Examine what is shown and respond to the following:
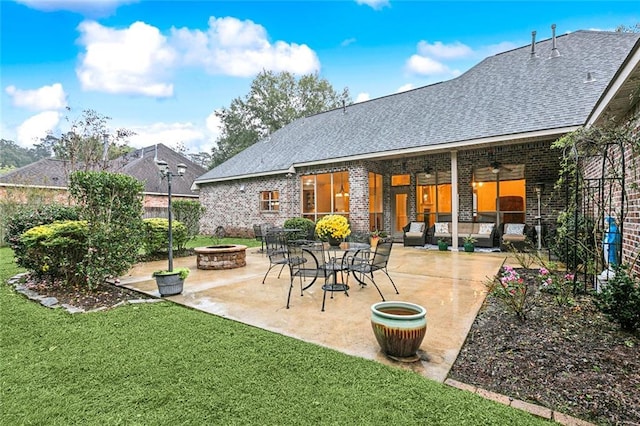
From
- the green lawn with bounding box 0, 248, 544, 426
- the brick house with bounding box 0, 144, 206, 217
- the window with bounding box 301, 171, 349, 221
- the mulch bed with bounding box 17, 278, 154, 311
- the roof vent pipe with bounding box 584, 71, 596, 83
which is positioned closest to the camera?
the green lawn with bounding box 0, 248, 544, 426

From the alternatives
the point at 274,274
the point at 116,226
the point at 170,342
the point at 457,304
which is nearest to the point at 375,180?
the point at 274,274

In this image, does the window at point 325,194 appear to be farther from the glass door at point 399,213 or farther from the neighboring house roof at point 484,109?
the glass door at point 399,213

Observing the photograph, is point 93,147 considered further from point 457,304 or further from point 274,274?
point 457,304

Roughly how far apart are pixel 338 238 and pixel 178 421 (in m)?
7.71

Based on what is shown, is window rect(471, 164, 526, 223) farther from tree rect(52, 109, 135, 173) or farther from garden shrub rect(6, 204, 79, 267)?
tree rect(52, 109, 135, 173)

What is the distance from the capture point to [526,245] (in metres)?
8.55

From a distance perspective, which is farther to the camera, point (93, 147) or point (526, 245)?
point (93, 147)

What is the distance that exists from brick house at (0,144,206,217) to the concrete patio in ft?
29.6

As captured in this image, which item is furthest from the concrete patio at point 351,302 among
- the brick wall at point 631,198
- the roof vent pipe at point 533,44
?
the roof vent pipe at point 533,44

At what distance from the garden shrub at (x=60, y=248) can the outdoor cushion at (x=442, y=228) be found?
31.7 ft

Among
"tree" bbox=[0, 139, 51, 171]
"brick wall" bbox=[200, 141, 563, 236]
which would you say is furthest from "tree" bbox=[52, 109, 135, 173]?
"tree" bbox=[0, 139, 51, 171]

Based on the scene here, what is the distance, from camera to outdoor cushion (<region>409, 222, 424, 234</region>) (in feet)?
34.8

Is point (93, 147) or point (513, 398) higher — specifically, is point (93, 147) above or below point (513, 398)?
above

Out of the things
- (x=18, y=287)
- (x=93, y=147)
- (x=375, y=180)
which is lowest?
(x=18, y=287)
